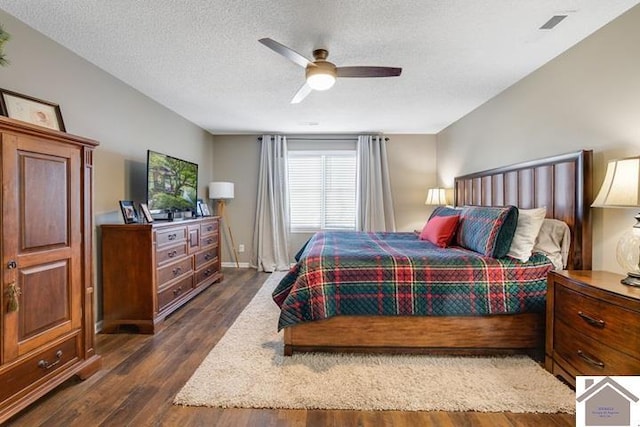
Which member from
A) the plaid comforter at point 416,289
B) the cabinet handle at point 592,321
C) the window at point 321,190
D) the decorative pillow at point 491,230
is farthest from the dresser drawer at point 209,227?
the cabinet handle at point 592,321

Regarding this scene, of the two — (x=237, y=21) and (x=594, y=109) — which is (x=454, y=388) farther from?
(x=237, y=21)

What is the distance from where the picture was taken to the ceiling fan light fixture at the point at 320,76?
2.32 metres

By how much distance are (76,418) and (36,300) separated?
0.69 meters

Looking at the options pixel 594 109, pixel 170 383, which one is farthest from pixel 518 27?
pixel 170 383

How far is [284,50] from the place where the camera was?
2049mm

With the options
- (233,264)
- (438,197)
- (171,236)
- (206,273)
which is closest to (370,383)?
(171,236)

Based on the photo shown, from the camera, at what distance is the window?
5.59 m

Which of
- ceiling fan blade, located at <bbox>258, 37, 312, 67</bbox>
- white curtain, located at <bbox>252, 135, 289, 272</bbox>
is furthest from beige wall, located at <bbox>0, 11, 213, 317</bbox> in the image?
ceiling fan blade, located at <bbox>258, 37, 312, 67</bbox>

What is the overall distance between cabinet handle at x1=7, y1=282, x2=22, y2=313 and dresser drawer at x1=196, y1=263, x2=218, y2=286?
2314mm

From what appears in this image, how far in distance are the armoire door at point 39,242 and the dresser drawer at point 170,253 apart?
101 centimetres

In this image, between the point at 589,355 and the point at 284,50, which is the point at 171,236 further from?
the point at 589,355

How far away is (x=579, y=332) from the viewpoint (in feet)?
6.01

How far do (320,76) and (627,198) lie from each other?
6.71 feet

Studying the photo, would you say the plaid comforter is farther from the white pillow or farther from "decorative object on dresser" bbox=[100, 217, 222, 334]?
"decorative object on dresser" bbox=[100, 217, 222, 334]
